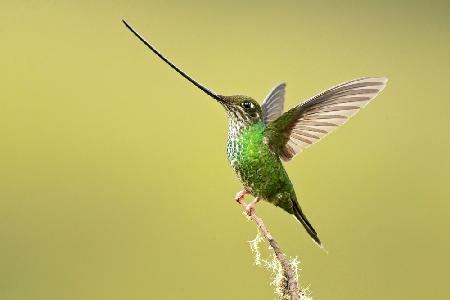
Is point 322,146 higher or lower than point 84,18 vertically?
lower

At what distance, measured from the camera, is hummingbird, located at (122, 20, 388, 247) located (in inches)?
65.1

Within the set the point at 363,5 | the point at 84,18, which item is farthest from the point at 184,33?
the point at 363,5

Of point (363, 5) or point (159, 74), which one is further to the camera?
point (363, 5)

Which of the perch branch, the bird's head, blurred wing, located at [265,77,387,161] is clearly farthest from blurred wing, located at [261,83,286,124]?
the perch branch

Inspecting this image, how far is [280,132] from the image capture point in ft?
6.01

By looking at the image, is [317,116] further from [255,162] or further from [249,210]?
[249,210]

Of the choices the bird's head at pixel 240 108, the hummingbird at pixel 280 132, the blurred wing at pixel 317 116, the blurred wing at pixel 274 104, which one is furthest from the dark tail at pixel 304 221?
the blurred wing at pixel 274 104

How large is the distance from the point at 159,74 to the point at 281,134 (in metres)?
6.13

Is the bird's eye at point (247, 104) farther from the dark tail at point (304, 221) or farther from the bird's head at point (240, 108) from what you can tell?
the dark tail at point (304, 221)

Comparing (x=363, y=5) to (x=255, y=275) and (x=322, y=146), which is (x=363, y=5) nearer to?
(x=322, y=146)

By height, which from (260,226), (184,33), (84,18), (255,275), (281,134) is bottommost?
(255,275)

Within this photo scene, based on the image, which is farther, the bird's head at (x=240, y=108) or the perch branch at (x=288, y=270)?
the bird's head at (x=240, y=108)

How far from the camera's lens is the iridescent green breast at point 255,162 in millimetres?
1661

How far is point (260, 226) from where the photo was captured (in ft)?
4.24
